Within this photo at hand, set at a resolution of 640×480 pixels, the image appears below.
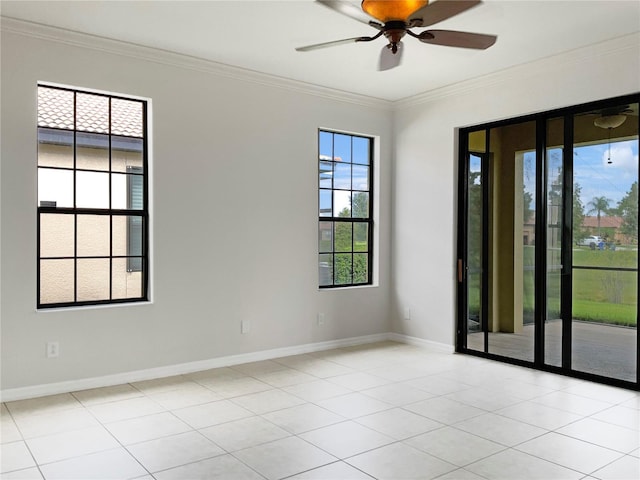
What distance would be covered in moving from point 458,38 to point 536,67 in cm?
205

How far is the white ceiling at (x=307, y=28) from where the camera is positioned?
3691 millimetres

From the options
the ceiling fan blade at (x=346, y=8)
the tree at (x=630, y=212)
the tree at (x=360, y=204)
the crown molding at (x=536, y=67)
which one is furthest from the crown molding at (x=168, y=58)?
the tree at (x=630, y=212)

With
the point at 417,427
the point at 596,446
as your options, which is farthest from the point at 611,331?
the point at 417,427

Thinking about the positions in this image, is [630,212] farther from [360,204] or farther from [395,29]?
[360,204]

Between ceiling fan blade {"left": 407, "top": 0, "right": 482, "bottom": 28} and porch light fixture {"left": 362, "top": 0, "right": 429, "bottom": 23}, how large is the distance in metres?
0.05

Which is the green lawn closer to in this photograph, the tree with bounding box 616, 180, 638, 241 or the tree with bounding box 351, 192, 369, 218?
the tree with bounding box 616, 180, 638, 241

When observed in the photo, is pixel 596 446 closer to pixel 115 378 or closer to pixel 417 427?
pixel 417 427

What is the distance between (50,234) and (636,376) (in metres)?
4.73

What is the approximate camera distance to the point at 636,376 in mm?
4281

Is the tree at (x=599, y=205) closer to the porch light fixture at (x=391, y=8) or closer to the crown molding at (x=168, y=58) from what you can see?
the porch light fixture at (x=391, y=8)

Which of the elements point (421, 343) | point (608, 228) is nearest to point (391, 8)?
point (608, 228)

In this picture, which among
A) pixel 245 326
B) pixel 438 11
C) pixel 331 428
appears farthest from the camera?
pixel 245 326

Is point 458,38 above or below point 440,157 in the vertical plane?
above

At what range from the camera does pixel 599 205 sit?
4500 mm
